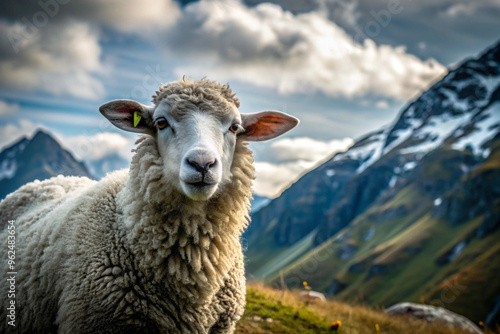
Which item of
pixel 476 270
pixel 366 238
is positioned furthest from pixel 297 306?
→ pixel 366 238

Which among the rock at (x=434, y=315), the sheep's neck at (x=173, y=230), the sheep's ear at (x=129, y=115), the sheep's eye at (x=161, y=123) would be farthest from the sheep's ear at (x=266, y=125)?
the rock at (x=434, y=315)

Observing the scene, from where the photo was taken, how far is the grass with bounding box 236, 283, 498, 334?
23.3 ft

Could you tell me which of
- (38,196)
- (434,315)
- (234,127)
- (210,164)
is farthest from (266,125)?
(434,315)

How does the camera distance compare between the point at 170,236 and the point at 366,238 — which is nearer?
the point at 170,236

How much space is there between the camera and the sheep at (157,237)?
3.86 meters

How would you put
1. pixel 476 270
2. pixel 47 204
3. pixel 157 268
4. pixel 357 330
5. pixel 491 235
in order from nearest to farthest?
pixel 157 268 < pixel 47 204 < pixel 357 330 < pixel 476 270 < pixel 491 235

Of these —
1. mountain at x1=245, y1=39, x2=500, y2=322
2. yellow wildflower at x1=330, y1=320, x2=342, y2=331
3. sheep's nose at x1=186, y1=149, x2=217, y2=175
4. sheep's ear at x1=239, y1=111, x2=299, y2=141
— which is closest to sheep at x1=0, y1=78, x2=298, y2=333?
sheep's nose at x1=186, y1=149, x2=217, y2=175

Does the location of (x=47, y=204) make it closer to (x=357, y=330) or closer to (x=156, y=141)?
(x=156, y=141)

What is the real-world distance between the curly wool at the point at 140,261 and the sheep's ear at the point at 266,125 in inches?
13.8

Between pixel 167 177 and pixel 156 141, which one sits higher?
pixel 156 141

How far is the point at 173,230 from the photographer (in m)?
4.14

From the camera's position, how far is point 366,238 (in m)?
161

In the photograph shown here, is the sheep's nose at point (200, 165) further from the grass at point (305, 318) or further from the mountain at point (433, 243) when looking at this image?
the mountain at point (433, 243)

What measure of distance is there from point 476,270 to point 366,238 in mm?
70588
